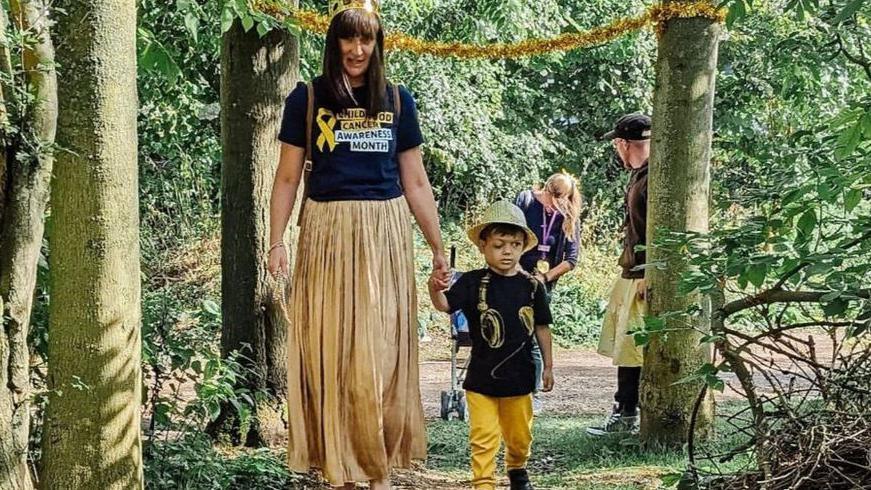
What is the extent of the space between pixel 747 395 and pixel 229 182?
3.51 meters

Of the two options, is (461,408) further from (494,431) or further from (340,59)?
(340,59)

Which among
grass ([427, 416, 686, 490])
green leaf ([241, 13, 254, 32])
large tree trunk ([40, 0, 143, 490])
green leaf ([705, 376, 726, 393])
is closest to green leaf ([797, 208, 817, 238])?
green leaf ([705, 376, 726, 393])

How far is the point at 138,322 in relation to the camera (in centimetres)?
372

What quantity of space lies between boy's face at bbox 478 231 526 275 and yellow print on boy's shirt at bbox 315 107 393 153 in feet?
2.78

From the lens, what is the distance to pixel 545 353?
509 cm

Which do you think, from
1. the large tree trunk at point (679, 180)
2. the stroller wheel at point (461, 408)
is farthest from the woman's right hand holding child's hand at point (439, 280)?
the stroller wheel at point (461, 408)

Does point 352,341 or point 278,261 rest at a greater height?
point 278,261

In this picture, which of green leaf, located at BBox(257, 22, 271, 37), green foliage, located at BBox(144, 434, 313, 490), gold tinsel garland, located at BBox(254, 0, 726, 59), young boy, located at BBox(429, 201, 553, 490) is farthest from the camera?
gold tinsel garland, located at BBox(254, 0, 726, 59)

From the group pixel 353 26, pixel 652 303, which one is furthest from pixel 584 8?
pixel 353 26

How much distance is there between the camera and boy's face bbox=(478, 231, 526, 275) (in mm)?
5102

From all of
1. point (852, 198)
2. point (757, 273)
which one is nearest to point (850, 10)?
point (852, 198)

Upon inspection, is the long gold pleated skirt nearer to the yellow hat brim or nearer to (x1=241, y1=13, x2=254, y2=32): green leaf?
the yellow hat brim

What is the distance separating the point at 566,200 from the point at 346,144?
15.0 ft

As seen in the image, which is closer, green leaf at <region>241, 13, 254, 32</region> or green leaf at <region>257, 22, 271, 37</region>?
green leaf at <region>241, 13, 254, 32</region>
